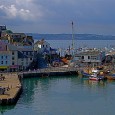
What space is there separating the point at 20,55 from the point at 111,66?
516 inches

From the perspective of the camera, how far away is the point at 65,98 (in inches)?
1465

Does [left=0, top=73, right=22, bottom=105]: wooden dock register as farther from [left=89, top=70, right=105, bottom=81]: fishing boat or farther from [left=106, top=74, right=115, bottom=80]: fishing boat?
[left=106, top=74, right=115, bottom=80]: fishing boat

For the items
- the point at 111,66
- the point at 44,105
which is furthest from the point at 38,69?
the point at 44,105

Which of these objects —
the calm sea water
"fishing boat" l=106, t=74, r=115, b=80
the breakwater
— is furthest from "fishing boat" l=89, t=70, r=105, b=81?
the breakwater

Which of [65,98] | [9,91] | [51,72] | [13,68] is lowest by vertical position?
[65,98]

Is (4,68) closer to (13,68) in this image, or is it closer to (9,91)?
(13,68)

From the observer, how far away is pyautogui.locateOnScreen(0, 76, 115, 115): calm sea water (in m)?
31.6

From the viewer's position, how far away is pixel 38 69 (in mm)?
58562

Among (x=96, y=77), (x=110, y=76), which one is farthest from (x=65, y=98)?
(x=110, y=76)

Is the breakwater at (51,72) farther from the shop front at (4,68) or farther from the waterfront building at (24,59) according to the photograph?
the shop front at (4,68)

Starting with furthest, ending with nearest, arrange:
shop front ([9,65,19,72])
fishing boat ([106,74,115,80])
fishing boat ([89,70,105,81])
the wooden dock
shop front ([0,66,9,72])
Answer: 1. shop front ([9,65,19,72])
2. shop front ([0,66,9,72])
3. fishing boat ([106,74,115,80])
4. fishing boat ([89,70,105,81])
5. the wooden dock

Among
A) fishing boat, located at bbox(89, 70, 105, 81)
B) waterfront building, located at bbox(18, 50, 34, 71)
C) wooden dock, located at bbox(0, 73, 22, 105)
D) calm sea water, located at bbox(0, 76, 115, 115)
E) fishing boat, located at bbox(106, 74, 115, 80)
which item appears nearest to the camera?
calm sea water, located at bbox(0, 76, 115, 115)

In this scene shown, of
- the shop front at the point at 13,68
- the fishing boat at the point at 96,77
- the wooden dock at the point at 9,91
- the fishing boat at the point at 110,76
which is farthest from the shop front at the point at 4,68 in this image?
the fishing boat at the point at 110,76

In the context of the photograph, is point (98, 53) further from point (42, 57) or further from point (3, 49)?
point (3, 49)
